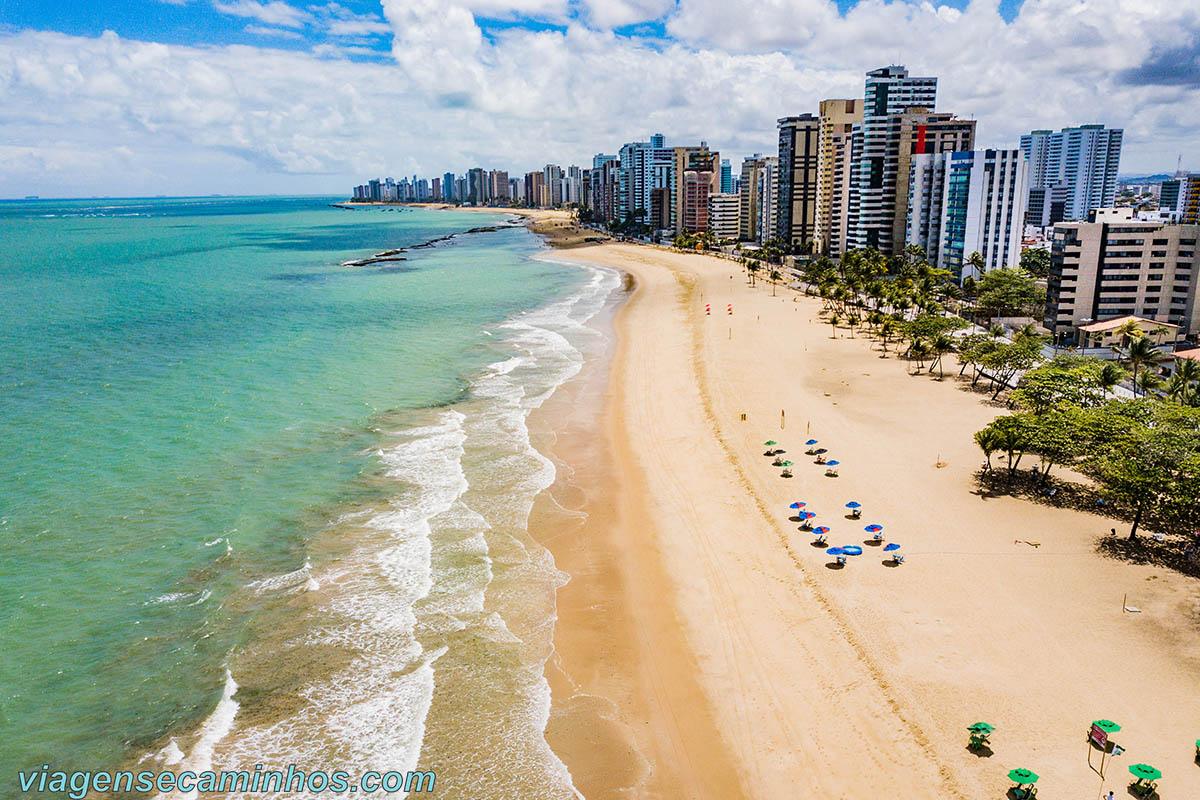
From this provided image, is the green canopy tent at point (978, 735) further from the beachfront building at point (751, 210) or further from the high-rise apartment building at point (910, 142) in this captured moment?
the beachfront building at point (751, 210)

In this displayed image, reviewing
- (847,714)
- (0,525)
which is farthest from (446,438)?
(847,714)

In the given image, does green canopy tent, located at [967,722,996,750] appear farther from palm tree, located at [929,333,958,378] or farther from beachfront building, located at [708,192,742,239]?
beachfront building, located at [708,192,742,239]

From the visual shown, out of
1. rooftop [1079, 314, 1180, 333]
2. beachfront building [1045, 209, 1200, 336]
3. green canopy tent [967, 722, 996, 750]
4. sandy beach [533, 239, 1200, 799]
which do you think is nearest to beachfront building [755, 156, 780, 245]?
beachfront building [1045, 209, 1200, 336]

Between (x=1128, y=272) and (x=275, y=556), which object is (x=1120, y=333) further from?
(x=275, y=556)

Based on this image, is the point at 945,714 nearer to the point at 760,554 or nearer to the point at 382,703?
the point at 760,554

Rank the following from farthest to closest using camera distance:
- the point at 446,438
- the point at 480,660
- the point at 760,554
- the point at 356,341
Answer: the point at 356,341
the point at 446,438
the point at 760,554
the point at 480,660

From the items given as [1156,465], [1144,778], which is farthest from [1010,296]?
[1144,778]

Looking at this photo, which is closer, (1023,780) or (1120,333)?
(1023,780)
